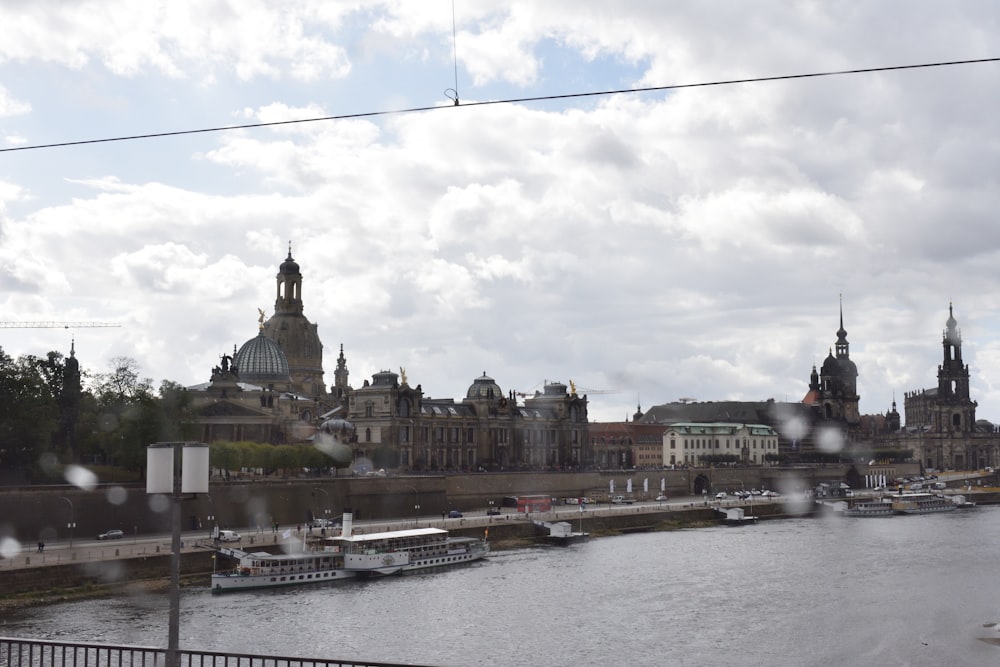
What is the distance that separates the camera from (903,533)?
87.6 metres

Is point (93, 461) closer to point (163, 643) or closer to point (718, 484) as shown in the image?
point (163, 643)

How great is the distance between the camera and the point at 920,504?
4621 inches

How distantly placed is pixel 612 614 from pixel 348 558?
1730 cm

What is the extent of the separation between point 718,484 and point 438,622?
304ft

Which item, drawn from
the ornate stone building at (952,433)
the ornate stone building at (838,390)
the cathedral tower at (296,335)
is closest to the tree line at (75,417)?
the cathedral tower at (296,335)

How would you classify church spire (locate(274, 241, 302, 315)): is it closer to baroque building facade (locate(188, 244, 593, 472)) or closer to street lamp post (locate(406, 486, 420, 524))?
baroque building facade (locate(188, 244, 593, 472))

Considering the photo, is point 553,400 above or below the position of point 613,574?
above

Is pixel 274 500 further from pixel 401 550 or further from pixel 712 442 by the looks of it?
pixel 712 442

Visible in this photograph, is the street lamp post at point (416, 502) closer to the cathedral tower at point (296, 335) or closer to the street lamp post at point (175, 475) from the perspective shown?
the cathedral tower at point (296, 335)

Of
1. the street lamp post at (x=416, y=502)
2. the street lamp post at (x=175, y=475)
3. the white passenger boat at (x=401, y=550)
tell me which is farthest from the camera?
the street lamp post at (x=416, y=502)

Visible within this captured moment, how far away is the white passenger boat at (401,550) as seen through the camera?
5850 cm

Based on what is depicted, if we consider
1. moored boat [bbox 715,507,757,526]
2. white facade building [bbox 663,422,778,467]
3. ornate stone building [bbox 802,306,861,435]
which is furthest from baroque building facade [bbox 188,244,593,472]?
ornate stone building [bbox 802,306,861,435]

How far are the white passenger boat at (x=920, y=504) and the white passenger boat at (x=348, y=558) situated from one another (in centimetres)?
6275

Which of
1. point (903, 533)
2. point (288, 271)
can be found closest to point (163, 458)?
point (903, 533)
